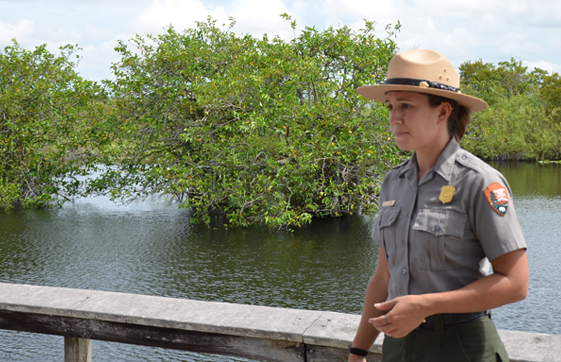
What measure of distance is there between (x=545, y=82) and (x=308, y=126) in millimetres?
39229

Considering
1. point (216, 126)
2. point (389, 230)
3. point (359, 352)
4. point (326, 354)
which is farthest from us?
point (216, 126)

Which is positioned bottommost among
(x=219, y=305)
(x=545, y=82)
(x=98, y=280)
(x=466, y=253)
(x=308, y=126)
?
(x=98, y=280)

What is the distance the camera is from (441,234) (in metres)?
1.42

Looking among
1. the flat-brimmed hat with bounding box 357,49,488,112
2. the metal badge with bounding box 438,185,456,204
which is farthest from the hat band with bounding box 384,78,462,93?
the metal badge with bounding box 438,185,456,204

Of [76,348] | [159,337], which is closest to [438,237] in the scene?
[159,337]

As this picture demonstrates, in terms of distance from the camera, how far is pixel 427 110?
1519 millimetres

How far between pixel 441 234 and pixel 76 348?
61.7 inches

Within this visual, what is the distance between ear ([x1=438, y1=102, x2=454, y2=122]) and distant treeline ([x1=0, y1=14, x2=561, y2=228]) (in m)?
9.46

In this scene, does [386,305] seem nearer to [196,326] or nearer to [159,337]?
[196,326]

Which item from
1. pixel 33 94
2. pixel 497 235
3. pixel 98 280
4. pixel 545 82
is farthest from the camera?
pixel 545 82

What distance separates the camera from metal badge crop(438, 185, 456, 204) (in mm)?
1432

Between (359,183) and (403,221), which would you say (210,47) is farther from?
(403,221)

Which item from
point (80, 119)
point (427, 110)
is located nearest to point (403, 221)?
point (427, 110)

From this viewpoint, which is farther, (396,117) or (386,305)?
(396,117)
